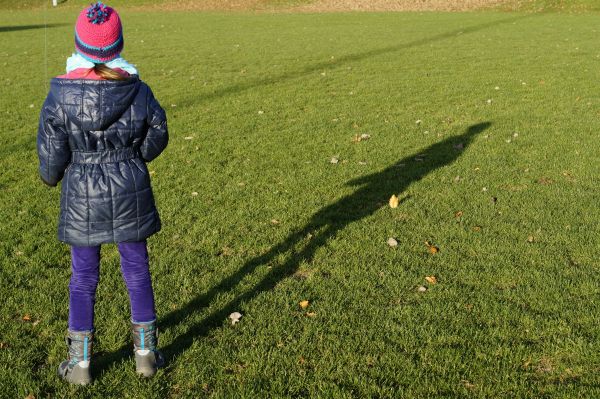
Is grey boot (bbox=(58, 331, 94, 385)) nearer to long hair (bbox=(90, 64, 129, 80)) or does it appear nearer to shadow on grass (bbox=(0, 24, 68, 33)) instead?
long hair (bbox=(90, 64, 129, 80))

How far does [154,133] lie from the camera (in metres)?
3.37

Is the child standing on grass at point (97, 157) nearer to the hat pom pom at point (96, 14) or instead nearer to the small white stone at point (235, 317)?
the hat pom pom at point (96, 14)

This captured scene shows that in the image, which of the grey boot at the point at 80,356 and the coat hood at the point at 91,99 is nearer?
the coat hood at the point at 91,99

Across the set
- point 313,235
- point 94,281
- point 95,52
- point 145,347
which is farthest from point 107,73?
point 313,235

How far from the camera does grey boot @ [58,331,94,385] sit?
11.6 ft

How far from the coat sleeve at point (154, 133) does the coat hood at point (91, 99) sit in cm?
17

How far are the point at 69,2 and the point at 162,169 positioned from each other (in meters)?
47.7

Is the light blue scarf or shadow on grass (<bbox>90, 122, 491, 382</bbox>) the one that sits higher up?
the light blue scarf

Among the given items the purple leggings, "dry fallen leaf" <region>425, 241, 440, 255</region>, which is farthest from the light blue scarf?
"dry fallen leaf" <region>425, 241, 440, 255</region>

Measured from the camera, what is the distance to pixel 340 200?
6602mm

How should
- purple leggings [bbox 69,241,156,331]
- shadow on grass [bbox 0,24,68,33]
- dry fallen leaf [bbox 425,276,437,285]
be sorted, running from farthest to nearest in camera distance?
1. shadow on grass [bbox 0,24,68,33]
2. dry fallen leaf [bbox 425,276,437,285]
3. purple leggings [bbox 69,241,156,331]

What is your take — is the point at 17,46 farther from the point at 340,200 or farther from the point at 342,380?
the point at 342,380

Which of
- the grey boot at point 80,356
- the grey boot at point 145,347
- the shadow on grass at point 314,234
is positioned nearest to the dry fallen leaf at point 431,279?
the shadow on grass at point 314,234

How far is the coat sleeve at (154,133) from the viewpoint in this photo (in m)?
3.33
